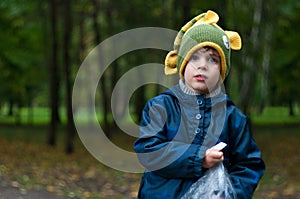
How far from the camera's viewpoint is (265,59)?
22.3 metres

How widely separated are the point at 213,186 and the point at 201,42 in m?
0.66

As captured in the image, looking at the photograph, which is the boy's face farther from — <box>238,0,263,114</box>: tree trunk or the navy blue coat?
<box>238,0,263,114</box>: tree trunk

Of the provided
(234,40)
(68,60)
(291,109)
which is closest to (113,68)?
(68,60)

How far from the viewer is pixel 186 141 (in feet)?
8.80

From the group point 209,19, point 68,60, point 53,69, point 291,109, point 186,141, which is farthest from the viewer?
point 291,109

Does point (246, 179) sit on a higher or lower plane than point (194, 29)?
lower

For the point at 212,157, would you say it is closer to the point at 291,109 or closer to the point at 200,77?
the point at 200,77

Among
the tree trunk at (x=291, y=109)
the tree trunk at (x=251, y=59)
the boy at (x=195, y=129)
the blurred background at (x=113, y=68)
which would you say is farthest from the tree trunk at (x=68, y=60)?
the boy at (x=195, y=129)

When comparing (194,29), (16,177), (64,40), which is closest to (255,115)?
(64,40)

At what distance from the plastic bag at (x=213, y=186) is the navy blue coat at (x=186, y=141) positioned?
34 millimetres

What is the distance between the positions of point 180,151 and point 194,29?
1.97 ft

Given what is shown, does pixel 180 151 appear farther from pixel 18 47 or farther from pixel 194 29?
pixel 18 47

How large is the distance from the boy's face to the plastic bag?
37 centimetres

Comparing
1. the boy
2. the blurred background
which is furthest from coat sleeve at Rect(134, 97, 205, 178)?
the blurred background
